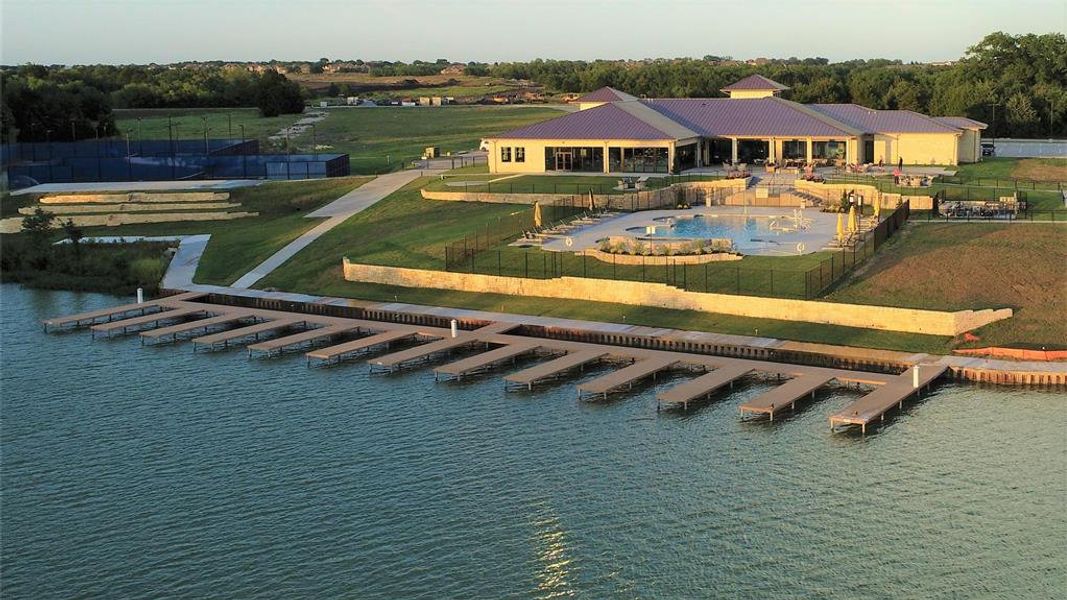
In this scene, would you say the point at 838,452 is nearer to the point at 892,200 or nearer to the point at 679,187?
the point at 892,200

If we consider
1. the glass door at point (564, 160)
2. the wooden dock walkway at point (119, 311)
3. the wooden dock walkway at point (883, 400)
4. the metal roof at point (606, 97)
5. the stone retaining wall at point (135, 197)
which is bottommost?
the wooden dock walkway at point (883, 400)

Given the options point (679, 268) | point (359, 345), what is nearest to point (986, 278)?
point (679, 268)

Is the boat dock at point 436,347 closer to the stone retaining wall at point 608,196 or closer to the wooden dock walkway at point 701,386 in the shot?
the wooden dock walkway at point 701,386

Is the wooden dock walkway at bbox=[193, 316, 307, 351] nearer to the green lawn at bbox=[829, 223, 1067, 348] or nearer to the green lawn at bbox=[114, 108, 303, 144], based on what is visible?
the green lawn at bbox=[829, 223, 1067, 348]

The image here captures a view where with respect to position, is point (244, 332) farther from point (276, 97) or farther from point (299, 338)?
point (276, 97)

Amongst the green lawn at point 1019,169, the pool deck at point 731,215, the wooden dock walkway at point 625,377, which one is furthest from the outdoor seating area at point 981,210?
the wooden dock walkway at point 625,377
